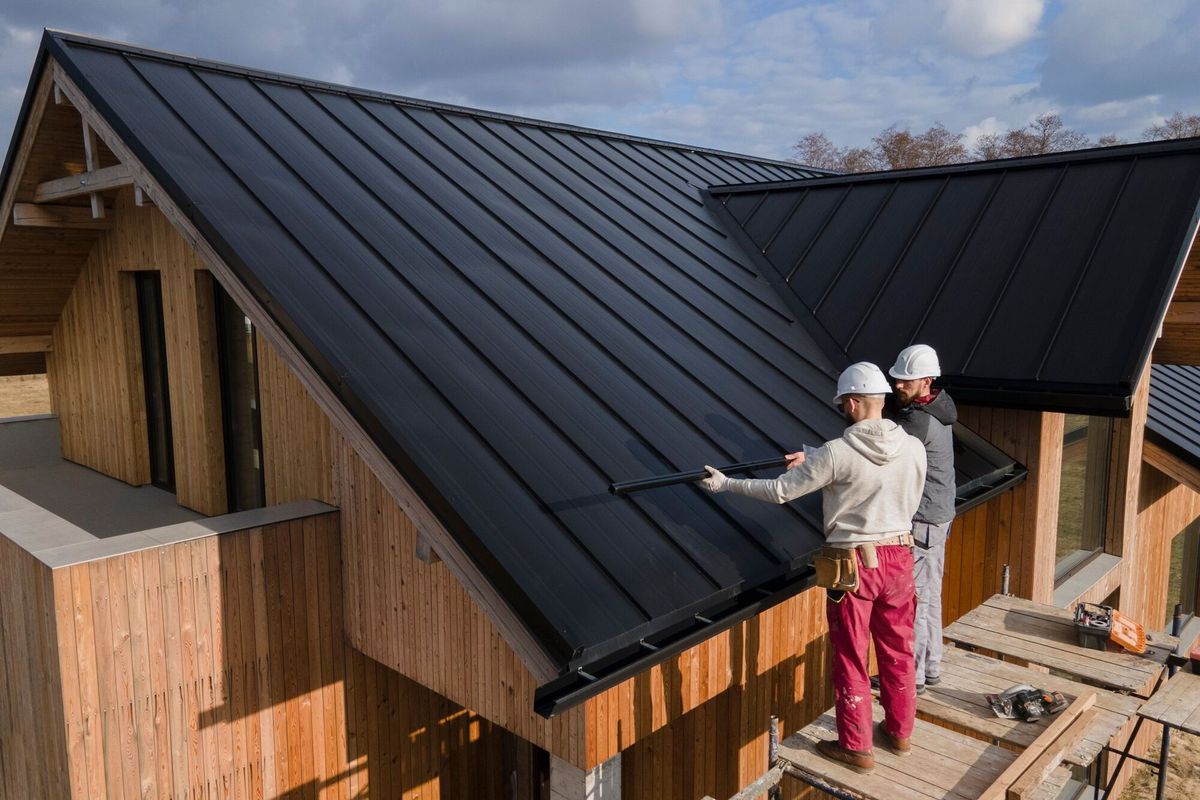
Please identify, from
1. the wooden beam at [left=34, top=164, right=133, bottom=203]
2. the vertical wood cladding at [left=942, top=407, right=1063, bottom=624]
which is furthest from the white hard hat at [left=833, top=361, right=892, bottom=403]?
the wooden beam at [left=34, top=164, right=133, bottom=203]

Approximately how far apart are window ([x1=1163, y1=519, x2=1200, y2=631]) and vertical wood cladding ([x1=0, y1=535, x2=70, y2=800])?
672 inches

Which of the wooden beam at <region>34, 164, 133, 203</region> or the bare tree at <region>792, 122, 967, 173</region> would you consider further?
the bare tree at <region>792, 122, 967, 173</region>

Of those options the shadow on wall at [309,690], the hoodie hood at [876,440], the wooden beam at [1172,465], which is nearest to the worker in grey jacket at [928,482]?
the hoodie hood at [876,440]

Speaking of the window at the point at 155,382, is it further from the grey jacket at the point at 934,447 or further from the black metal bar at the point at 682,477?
the grey jacket at the point at 934,447

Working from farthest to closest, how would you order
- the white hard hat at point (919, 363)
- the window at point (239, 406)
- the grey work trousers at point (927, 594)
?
the window at point (239, 406) < the grey work trousers at point (927, 594) < the white hard hat at point (919, 363)

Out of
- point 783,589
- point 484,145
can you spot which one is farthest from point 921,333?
point 484,145

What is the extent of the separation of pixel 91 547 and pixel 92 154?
3.50m

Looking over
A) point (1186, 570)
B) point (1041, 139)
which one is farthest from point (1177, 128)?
point (1186, 570)

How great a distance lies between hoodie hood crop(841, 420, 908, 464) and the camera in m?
4.27

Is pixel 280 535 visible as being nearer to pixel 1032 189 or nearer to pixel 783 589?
pixel 783 589

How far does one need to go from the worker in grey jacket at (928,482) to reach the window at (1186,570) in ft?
43.2

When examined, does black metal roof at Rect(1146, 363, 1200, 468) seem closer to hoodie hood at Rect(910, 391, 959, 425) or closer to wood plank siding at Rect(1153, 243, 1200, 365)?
wood plank siding at Rect(1153, 243, 1200, 365)

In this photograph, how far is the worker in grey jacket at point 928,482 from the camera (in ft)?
16.9

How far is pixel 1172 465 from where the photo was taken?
10.9 metres
